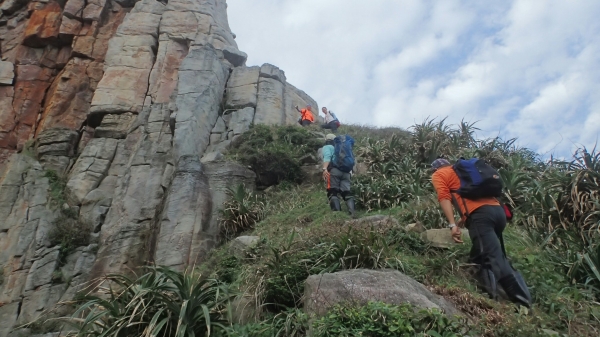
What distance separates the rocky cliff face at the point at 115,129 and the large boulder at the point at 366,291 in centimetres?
510

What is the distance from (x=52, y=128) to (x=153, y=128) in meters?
5.00

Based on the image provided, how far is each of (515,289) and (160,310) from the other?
14.0ft

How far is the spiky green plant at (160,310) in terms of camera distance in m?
6.49

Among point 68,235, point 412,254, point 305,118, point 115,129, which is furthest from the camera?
point 305,118

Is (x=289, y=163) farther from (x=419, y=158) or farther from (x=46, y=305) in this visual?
(x=46, y=305)

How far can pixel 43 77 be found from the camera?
74.8 feet

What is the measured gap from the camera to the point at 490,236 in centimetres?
683

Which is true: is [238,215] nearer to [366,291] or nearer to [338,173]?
[338,173]

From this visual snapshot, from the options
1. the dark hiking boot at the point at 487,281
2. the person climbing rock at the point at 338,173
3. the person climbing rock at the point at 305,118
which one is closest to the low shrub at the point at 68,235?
the person climbing rock at the point at 338,173

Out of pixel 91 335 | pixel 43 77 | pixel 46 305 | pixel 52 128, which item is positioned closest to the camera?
pixel 91 335

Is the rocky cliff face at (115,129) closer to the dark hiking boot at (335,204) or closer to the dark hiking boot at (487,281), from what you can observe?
the dark hiking boot at (335,204)

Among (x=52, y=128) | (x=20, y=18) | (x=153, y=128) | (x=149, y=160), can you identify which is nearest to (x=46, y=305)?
(x=149, y=160)

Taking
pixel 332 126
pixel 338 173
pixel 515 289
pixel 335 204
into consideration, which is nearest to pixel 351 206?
pixel 335 204

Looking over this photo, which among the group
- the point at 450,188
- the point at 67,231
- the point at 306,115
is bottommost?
the point at 450,188
